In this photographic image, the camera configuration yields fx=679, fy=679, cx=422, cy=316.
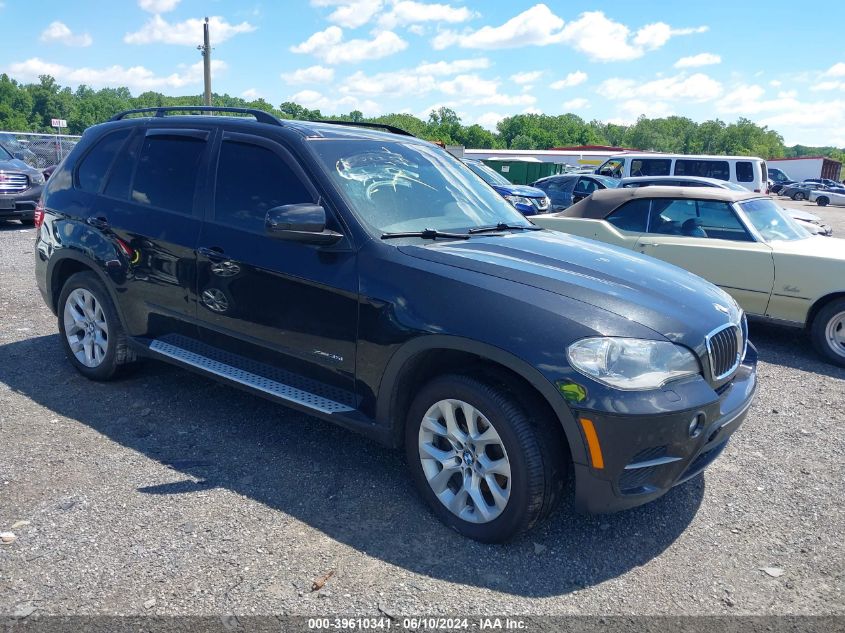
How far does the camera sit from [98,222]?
475 centimetres

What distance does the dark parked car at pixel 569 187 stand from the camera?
18281 millimetres

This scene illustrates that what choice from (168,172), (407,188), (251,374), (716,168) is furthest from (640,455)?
(716,168)

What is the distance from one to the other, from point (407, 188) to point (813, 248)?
4.85m

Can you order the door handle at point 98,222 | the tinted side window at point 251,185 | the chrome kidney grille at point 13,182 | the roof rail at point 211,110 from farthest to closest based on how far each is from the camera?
the chrome kidney grille at point 13,182
the door handle at point 98,222
the roof rail at point 211,110
the tinted side window at point 251,185

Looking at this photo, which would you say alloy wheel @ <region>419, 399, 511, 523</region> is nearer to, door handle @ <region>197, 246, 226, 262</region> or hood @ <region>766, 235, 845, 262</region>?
door handle @ <region>197, 246, 226, 262</region>

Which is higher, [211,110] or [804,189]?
[804,189]

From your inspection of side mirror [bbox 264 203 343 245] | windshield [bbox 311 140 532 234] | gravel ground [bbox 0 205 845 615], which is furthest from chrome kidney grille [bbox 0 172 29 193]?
side mirror [bbox 264 203 343 245]

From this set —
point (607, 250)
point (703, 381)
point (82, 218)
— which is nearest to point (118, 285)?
point (82, 218)

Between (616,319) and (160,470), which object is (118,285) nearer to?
(160,470)

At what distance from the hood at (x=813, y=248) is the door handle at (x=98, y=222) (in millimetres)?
6010

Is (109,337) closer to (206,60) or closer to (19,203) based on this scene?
(19,203)

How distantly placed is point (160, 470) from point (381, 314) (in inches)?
62.3

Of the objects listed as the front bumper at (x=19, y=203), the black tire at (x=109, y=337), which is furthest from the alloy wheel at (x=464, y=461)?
the front bumper at (x=19, y=203)

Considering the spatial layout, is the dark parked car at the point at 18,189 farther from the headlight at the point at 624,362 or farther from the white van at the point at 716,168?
the white van at the point at 716,168
